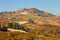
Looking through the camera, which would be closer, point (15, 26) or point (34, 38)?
point (34, 38)

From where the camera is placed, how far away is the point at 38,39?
54500 mm

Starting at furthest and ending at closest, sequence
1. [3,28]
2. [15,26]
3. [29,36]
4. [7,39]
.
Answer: [15,26]
[3,28]
[29,36]
[7,39]

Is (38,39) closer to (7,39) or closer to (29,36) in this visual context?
(29,36)

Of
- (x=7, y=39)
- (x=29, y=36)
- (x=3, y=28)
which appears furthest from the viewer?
(x=3, y=28)

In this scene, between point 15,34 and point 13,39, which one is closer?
point 13,39

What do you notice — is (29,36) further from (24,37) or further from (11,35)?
(11,35)

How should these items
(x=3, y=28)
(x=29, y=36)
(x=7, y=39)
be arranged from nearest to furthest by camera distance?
(x=7, y=39) < (x=29, y=36) < (x=3, y=28)

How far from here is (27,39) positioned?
5462cm

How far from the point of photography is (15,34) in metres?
57.6

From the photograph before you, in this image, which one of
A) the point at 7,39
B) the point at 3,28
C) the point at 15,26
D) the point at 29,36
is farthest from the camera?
the point at 15,26

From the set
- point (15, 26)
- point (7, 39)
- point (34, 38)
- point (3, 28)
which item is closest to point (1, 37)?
point (7, 39)

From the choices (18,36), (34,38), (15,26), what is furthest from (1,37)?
(15,26)

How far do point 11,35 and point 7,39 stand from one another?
4270 mm

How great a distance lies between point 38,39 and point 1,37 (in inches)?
441
